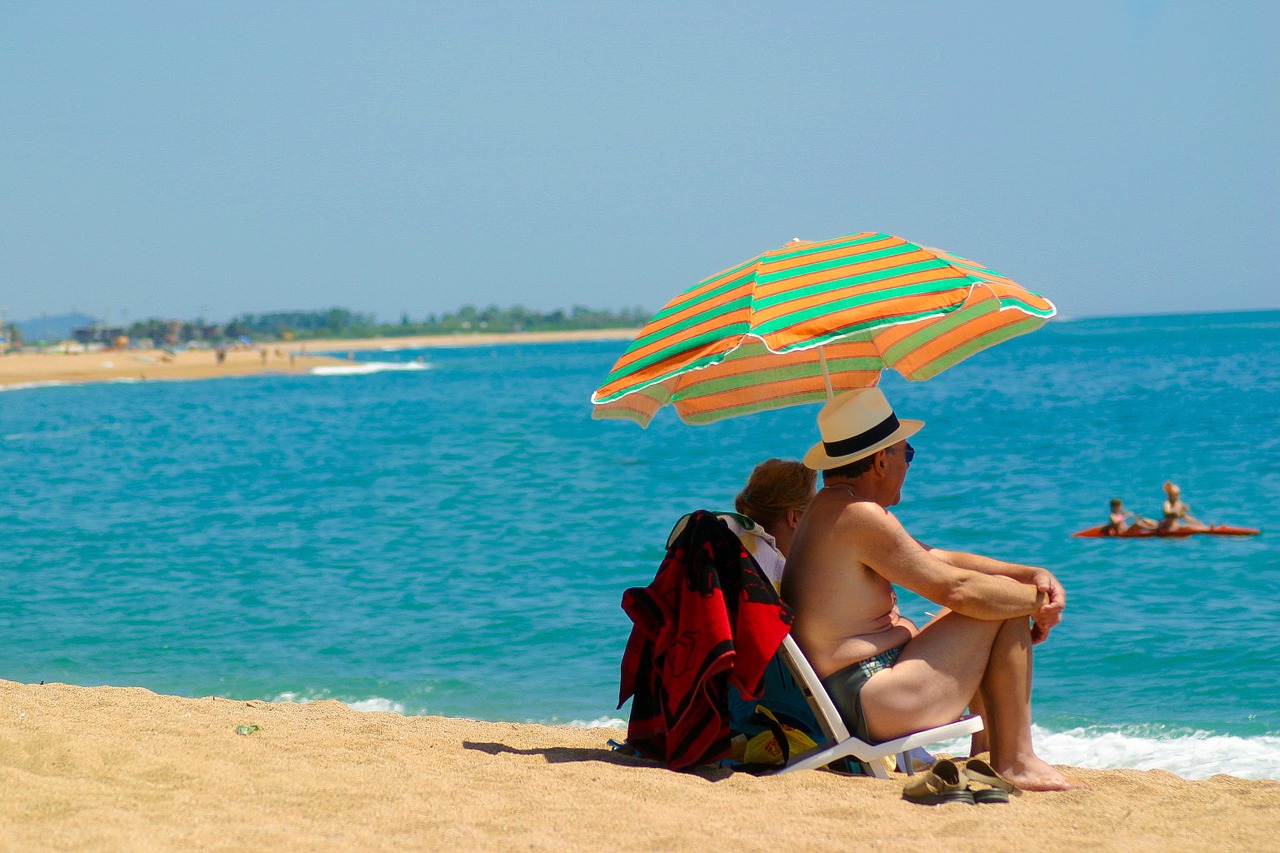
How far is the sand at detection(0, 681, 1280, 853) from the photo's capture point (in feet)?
10.3

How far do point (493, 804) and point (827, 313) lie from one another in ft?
6.01

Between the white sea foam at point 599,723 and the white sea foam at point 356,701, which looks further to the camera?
the white sea foam at point 356,701

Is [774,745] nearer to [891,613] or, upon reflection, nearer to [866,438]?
[891,613]

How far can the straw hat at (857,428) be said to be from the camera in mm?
3715

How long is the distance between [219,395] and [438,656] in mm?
51159

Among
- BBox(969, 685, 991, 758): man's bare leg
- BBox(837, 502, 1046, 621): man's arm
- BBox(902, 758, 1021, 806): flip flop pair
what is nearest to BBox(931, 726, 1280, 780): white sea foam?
BBox(969, 685, 991, 758): man's bare leg

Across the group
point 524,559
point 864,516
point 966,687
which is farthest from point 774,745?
point 524,559

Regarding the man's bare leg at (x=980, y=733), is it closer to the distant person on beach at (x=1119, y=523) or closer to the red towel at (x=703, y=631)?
the red towel at (x=703, y=631)

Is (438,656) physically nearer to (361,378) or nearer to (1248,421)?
(1248,421)

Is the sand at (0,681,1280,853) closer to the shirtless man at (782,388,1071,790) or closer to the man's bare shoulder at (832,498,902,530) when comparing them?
the shirtless man at (782,388,1071,790)

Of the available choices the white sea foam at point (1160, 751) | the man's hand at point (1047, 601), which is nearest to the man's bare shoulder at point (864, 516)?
the man's hand at point (1047, 601)

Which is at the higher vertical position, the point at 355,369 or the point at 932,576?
the point at 932,576

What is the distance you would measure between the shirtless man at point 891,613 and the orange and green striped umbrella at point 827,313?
1.07 feet

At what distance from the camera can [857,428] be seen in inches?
147
